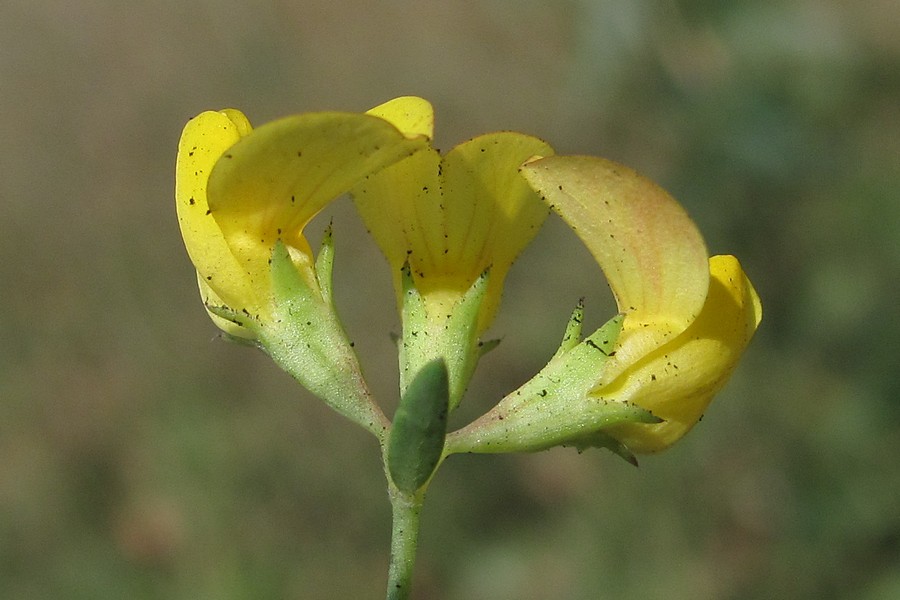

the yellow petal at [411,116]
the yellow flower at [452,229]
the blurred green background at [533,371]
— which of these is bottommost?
the blurred green background at [533,371]

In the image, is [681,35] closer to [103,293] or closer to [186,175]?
[186,175]

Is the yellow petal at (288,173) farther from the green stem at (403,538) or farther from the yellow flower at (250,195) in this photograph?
the green stem at (403,538)

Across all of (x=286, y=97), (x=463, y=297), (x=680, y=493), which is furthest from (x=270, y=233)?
(x=286, y=97)

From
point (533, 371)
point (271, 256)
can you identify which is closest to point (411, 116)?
point (271, 256)

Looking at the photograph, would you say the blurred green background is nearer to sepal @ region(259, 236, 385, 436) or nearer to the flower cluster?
the flower cluster

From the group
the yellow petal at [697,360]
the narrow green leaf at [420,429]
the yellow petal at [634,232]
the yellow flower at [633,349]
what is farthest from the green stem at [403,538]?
the yellow petal at [634,232]
